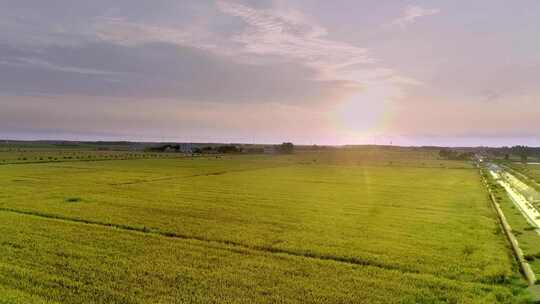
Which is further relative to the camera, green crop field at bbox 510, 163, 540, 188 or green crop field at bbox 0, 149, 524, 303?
green crop field at bbox 510, 163, 540, 188

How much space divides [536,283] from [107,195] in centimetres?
2931

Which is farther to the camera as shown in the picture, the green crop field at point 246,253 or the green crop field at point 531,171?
the green crop field at point 531,171

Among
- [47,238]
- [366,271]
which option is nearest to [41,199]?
[47,238]

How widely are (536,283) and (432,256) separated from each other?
141 inches

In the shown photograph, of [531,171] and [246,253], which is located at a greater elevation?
[531,171]

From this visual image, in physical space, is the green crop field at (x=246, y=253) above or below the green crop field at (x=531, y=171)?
below

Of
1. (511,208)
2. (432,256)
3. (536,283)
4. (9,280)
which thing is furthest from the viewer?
(511,208)

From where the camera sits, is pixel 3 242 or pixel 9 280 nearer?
pixel 9 280

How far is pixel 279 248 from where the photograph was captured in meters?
16.8

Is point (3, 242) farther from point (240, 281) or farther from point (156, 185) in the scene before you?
point (156, 185)

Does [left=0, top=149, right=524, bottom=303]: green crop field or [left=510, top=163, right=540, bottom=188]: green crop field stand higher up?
[left=510, top=163, right=540, bottom=188]: green crop field

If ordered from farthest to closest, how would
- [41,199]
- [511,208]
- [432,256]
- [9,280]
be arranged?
[511,208] < [41,199] < [432,256] < [9,280]

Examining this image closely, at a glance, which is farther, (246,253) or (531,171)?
(531,171)

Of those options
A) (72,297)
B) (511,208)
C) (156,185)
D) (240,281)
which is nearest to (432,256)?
(240,281)
